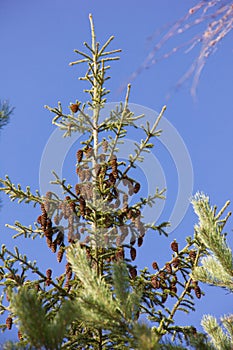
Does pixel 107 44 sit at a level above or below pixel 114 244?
above

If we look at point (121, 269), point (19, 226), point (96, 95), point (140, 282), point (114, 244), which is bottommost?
point (121, 269)

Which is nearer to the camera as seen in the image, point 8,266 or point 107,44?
point 8,266

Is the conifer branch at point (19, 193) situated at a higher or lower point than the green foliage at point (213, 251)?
higher

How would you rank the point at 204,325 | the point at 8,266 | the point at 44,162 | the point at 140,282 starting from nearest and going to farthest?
the point at 204,325 < the point at 8,266 < the point at 140,282 < the point at 44,162

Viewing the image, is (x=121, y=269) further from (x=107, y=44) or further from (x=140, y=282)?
(x=107, y=44)

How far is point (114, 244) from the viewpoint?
6137mm

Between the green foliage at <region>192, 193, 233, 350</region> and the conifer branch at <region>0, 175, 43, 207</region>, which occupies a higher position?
the conifer branch at <region>0, 175, 43, 207</region>

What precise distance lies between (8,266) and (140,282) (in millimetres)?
Result: 1609

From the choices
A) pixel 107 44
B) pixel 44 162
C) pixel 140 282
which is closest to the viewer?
pixel 140 282

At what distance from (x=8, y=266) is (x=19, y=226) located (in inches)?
32.4

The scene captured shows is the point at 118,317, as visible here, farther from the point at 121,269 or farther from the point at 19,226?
the point at 19,226

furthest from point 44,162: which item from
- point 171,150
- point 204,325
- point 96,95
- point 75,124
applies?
point 204,325

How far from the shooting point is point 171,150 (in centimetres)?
679

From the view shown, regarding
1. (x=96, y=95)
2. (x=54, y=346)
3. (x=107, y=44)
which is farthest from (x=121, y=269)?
(x=107, y=44)
